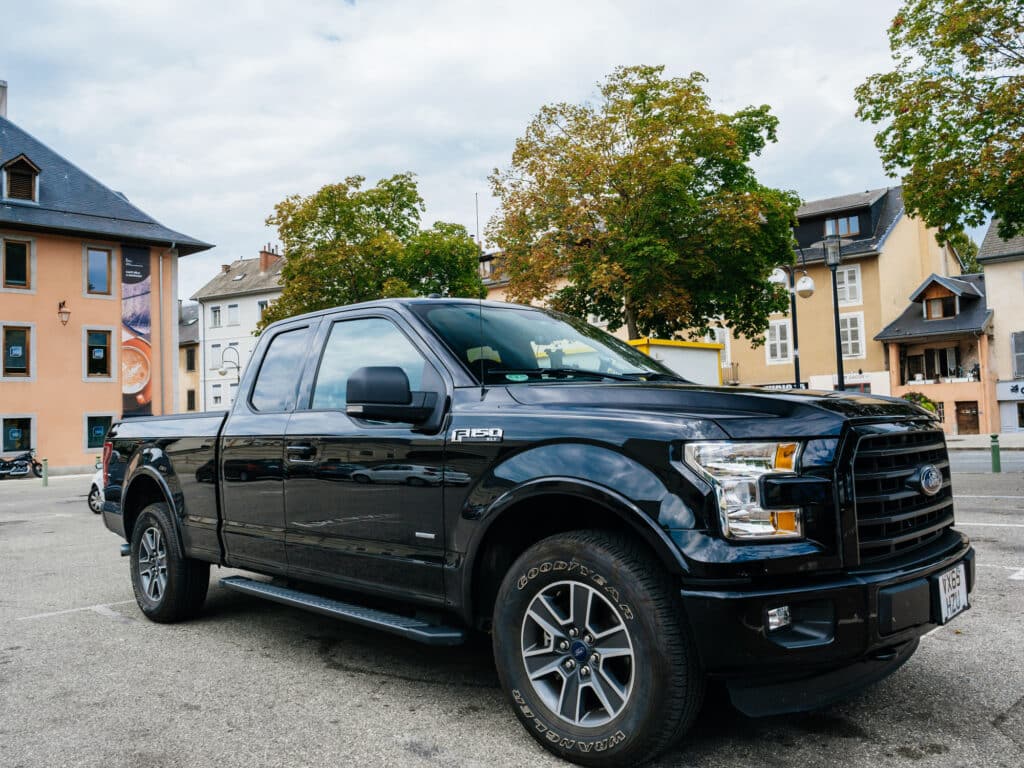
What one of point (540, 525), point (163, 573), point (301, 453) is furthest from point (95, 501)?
point (540, 525)

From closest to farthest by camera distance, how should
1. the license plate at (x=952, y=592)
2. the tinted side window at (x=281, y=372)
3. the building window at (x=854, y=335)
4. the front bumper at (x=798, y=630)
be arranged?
the front bumper at (x=798, y=630) → the license plate at (x=952, y=592) → the tinted side window at (x=281, y=372) → the building window at (x=854, y=335)

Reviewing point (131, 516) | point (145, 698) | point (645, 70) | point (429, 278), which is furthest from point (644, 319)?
point (145, 698)

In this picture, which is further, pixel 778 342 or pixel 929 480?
pixel 778 342

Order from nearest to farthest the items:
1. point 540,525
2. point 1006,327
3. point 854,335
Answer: point 540,525, point 1006,327, point 854,335

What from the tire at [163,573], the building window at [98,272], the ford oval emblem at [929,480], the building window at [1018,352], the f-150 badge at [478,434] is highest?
the building window at [98,272]

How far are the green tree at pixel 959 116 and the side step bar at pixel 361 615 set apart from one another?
1320 centimetres

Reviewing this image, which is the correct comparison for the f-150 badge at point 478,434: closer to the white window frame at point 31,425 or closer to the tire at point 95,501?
the tire at point 95,501

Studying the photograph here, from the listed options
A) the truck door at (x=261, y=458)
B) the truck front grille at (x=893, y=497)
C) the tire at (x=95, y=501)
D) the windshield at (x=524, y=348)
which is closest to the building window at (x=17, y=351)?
the tire at (x=95, y=501)

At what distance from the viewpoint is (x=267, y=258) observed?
2403 inches

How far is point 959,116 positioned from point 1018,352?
93.9 ft

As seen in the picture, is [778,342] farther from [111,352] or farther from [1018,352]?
[111,352]

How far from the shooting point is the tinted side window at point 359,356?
13.1 feet

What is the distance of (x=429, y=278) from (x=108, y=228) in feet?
45.2

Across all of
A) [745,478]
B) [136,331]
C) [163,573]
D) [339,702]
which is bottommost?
[339,702]
